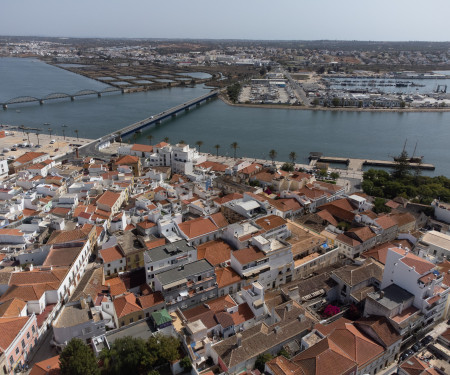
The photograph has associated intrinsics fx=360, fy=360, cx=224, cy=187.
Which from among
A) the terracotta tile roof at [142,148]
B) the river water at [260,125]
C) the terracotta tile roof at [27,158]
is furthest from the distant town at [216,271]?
the river water at [260,125]

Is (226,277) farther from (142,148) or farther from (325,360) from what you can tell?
(142,148)

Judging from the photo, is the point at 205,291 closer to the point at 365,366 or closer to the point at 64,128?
the point at 365,366

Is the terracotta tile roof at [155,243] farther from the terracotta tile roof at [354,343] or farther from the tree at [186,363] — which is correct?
the terracotta tile roof at [354,343]

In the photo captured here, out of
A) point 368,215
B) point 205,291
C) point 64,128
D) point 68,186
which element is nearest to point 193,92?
point 64,128

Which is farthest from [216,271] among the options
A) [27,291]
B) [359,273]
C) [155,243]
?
[27,291]

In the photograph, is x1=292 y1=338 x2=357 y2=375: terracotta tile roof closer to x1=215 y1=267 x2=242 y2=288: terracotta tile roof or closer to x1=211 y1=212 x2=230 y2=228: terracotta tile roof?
x1=215 y1=267 x2=242 y2=288: terracotta tile roof
